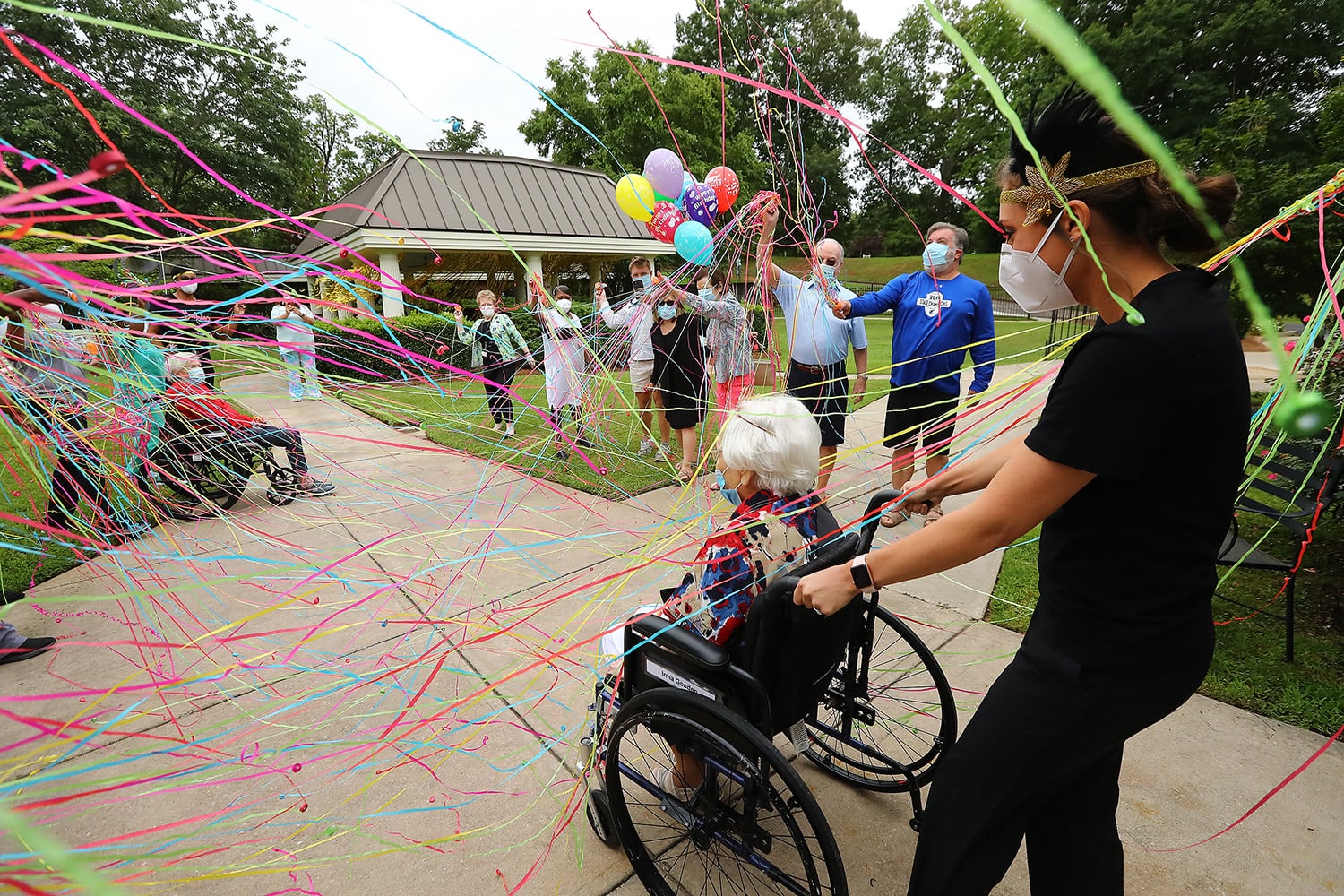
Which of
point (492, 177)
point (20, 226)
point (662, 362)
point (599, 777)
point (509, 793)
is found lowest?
point (509, 793)

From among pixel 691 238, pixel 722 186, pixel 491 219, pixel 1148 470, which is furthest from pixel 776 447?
pixel 491 219

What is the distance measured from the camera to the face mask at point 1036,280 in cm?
129

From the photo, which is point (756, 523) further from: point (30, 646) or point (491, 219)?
point (491, 219)

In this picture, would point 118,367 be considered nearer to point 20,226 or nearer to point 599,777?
point 20,226

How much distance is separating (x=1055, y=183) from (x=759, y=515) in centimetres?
105

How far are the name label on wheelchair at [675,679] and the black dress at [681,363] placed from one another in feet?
11.7

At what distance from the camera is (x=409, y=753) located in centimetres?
228

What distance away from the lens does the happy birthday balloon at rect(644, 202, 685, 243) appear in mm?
4320

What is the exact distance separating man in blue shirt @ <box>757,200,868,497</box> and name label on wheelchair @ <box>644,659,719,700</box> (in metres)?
2.30

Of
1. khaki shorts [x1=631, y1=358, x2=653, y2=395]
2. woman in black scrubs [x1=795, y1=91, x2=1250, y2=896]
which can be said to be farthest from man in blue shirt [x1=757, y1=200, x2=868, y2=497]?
woman in black scrubs [x1=795, y1=91, x2=1250, y2=896]

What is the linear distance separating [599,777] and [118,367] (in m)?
2.65

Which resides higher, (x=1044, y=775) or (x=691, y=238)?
(x=691, y=238)

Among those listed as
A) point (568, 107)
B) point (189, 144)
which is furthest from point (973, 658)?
point (189, 144)

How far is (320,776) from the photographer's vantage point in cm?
222
